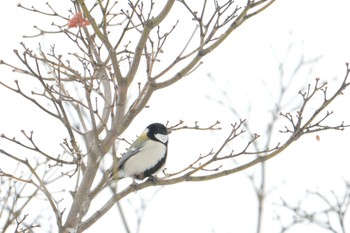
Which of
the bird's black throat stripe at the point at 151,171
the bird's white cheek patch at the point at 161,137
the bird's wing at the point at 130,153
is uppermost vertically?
the bird's white cheek patch at the point at 161,137

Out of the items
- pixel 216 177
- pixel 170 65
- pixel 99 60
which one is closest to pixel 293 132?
pixel 216 177

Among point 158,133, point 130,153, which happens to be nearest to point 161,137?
point 158,133

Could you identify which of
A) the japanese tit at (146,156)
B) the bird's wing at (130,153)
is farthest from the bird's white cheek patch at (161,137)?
the bird's wing at (130,153)

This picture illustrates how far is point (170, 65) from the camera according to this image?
5.70 m

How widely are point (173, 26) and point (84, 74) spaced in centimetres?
89

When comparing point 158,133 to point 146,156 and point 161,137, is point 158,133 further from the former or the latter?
point 146,156

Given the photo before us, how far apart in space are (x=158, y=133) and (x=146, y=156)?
482 mm

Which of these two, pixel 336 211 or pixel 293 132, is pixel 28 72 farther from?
pixel 336 211

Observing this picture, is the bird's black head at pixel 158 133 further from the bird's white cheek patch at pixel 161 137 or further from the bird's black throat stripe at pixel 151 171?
the bird's black throat stripe at pixel 151 171

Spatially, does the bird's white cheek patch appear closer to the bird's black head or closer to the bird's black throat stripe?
the bird's black head

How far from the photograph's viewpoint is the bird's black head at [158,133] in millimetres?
8789

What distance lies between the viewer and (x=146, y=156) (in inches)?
335

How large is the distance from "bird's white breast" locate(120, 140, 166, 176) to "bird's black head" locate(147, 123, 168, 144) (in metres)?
0.10

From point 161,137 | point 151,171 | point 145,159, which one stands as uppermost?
point 161,137
